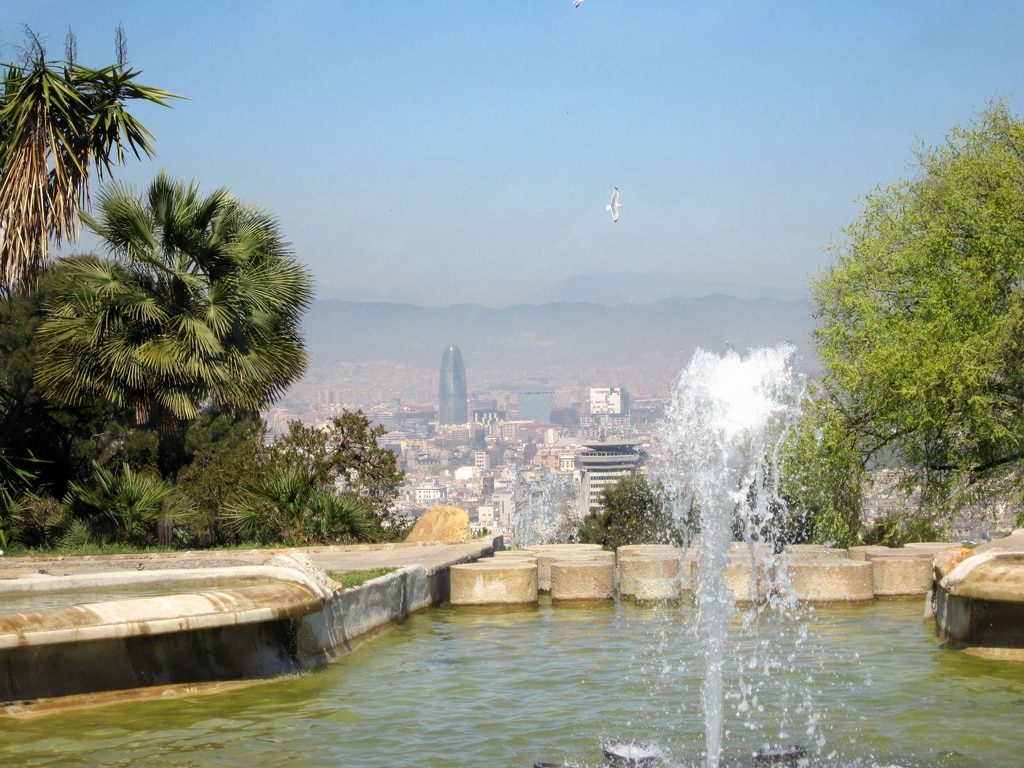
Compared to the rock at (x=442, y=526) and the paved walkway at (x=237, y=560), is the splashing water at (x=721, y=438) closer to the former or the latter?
the paved walkway at (x=237, y=560)

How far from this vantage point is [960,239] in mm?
17641

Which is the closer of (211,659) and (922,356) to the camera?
(211,659)

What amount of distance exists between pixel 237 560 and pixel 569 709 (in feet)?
23.4

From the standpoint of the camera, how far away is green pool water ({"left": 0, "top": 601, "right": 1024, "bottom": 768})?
732cm

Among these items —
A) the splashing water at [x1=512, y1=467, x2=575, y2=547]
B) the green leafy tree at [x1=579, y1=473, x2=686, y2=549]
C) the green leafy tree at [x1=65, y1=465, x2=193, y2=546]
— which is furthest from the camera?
the splashing water at [x1=512, y1=467, x2=575, y2=547]

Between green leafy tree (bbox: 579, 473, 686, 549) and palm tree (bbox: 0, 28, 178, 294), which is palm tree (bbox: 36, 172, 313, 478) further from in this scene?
green leafy tree (bbox: 579, 473, 686, 549)

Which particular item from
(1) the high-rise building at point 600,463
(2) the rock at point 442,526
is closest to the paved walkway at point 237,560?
(2) the rock at point 442,526

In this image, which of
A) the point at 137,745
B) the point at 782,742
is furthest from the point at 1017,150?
the point at 137,745

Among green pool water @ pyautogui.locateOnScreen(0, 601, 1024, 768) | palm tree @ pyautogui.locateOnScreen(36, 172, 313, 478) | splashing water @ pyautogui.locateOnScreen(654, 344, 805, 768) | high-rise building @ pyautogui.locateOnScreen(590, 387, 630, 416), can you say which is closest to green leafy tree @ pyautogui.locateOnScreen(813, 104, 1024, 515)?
green pool water @ pyautogui.locateOnScreen(0, 601, 1024, 768)

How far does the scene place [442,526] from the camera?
20.9 meters

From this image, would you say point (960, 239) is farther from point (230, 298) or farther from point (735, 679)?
point (230, 298)

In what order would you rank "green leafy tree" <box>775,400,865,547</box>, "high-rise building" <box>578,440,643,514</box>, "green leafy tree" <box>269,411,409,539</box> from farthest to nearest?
"high-rise building" <box>578,440,643,514</box>
"green leafy tree" <box>269,411,409,539</box>
"green leafy tree" <box>775,400,865,547</box>

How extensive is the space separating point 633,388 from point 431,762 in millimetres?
193837

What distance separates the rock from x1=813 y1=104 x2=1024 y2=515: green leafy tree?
7.26 metres
